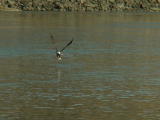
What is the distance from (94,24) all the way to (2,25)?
1833 centimetres

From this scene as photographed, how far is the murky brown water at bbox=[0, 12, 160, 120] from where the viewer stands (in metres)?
35.2

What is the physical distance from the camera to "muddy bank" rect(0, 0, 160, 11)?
516 feet

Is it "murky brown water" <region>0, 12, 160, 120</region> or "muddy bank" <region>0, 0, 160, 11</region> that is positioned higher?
"murky brown water" <region>0, 12, 160, 120</region>

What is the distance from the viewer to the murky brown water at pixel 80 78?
115 feet

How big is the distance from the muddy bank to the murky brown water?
7162 cm

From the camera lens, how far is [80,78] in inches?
1857

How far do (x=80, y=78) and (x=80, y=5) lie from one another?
118 meters

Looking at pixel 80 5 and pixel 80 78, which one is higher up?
pixel 80 78

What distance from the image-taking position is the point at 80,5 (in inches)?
6452

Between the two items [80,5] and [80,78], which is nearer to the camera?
[80,78]

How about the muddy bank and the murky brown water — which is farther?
the muddy bank

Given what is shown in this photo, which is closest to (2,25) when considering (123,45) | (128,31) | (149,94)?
(128,31)

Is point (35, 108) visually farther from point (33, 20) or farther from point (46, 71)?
point (33, 20)

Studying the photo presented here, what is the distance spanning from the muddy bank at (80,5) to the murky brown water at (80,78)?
71.6 meters
